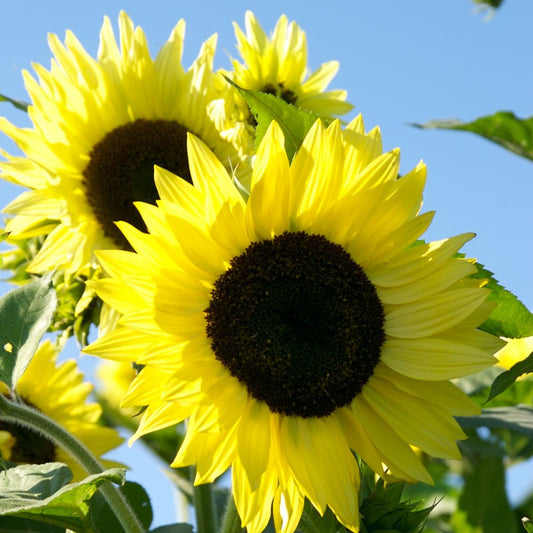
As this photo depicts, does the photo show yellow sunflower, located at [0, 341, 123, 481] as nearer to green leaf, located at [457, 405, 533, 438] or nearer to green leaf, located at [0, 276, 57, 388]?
green leaf, located at [0, 276, 57, 388]

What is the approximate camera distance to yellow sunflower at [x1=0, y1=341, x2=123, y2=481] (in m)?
2.36

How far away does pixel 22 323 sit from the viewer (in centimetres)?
172

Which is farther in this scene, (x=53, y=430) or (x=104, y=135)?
(x=104, y=135)

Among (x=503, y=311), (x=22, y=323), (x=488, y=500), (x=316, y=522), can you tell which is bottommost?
(x=22, y=323)

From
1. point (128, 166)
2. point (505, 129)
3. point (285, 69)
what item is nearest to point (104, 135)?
point (128, 166)

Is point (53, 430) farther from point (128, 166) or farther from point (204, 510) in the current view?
point (128, 166)

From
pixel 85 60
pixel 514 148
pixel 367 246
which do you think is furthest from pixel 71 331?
pixel 514 148

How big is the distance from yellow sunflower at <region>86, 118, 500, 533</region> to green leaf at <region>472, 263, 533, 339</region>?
0.05 metres

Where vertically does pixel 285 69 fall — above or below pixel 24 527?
above

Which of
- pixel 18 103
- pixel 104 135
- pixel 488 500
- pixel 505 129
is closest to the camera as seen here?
pixel 505 129

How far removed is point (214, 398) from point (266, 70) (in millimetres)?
1389

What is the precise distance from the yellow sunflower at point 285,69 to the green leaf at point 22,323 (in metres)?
0.99

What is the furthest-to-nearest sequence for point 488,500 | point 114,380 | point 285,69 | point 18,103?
1. point 114,380
2. point 285,69
3. point 488,500
4. point 18,103

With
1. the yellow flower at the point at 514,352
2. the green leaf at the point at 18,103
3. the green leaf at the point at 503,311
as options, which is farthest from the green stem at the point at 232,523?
the yellow flower at the point at 514,352
